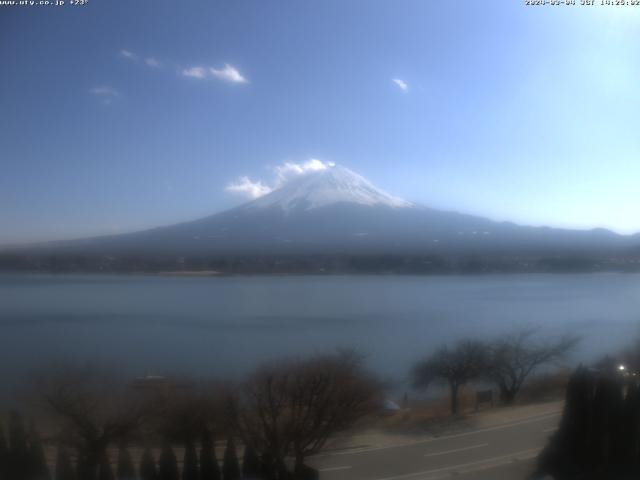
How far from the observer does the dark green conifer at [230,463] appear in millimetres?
1917

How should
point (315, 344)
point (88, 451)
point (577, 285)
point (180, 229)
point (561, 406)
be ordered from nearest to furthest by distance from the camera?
point (88, 451) < point (315, 344) < point (180, 229) < point (561, 406) < point (577, 285)

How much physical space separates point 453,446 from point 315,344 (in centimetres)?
81

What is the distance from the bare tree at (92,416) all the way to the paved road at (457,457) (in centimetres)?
78

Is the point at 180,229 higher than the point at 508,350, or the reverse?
the point at 180,229

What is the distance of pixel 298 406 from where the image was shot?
194 cm

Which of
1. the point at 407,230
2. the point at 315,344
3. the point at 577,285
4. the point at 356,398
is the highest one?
the point at 407,230

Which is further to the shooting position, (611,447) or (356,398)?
(611,447)

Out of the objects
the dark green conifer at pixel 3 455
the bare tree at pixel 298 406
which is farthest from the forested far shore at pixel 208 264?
the dark green conifer at pixel 3 455

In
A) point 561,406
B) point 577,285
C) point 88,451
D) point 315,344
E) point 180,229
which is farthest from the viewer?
point 577,285

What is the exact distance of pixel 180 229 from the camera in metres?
2.17

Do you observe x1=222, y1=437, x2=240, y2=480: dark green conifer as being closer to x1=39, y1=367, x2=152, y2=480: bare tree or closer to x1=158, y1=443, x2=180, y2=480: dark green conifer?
x1=158, y1=443, x2=180, y2=480: dark green conifer

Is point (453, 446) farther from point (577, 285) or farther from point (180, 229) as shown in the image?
point (180, 229)

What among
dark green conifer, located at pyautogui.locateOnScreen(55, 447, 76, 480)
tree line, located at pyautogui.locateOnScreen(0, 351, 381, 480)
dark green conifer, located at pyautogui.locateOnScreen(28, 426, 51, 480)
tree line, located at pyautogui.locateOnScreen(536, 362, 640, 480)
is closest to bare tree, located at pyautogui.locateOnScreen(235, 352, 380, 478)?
tree line, located at pyautogui.locateOnScreen(0, 351, 381, 480)

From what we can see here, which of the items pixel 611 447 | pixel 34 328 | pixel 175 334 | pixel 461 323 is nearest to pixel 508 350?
pixel 461 323
